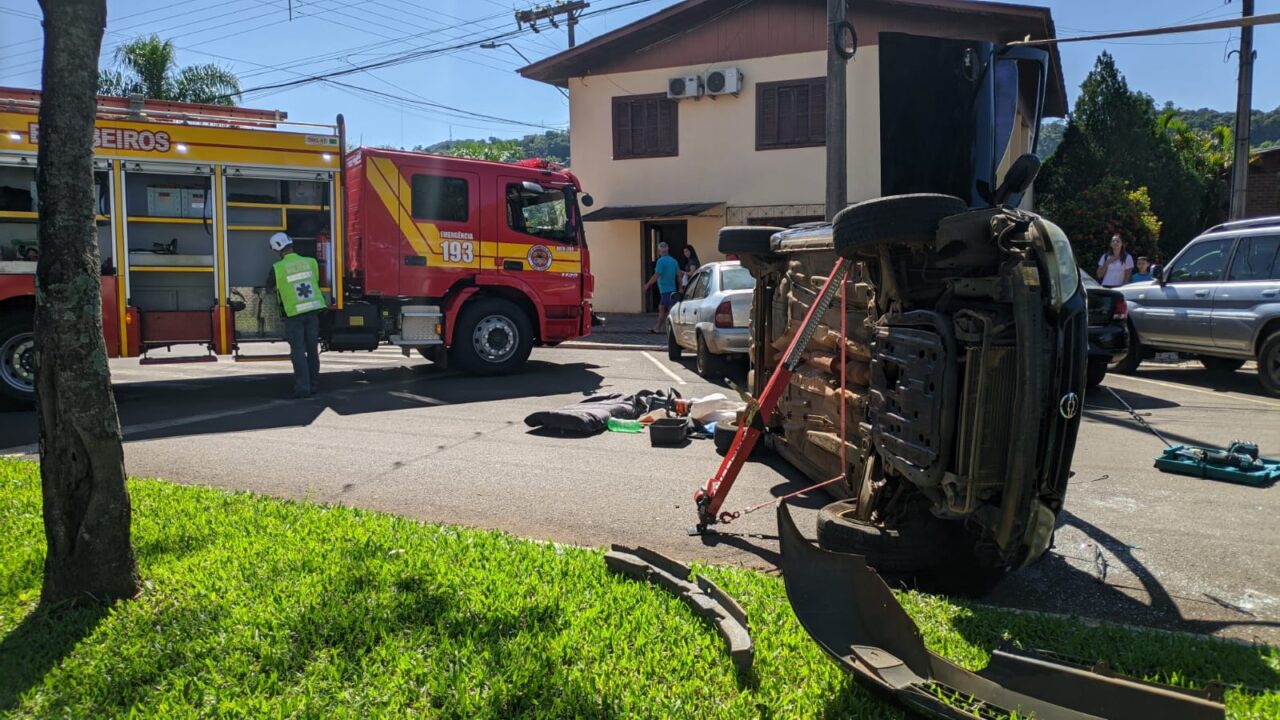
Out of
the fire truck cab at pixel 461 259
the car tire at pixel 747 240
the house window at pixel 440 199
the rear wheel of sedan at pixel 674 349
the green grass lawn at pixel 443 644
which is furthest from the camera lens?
the rear wheel of sedan at pixel 674 349

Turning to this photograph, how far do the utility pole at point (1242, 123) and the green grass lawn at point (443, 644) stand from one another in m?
17.3

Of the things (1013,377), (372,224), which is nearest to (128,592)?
(1013,377)

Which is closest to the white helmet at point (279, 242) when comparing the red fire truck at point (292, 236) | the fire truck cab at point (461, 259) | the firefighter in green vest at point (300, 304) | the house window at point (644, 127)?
the firefighter in green vest at point (300, 304)

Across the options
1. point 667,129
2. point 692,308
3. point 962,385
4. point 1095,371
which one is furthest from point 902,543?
point 667,129

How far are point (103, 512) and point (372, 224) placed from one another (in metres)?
8.12

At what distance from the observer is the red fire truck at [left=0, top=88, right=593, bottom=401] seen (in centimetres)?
969

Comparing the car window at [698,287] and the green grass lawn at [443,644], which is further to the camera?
the car window at [698,287]

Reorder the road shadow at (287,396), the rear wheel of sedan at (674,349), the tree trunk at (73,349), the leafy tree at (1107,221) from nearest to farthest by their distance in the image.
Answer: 1. the tree trunk at (73,349)
2. the road shadow at (287,396)
3. the rear wheel of sedan at (674,349)
4. the leafy tree at (1107,221)

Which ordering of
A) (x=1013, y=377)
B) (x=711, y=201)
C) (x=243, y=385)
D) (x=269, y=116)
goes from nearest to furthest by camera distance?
(x=1013, y=377) → (x=269, y=116) → (x=243, y=385) → (x=711, y=201)

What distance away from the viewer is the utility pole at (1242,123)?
1712cm

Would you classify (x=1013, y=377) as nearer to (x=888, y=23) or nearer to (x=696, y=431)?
(x=696, y=431)

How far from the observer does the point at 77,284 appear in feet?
12.0

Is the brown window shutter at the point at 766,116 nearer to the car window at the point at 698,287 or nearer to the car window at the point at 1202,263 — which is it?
the car window at the point at 698,287

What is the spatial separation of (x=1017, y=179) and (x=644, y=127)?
708 inches
